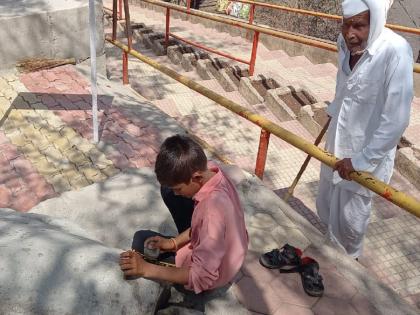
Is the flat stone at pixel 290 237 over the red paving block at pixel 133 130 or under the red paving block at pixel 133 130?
over

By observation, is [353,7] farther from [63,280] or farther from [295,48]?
[295,48]

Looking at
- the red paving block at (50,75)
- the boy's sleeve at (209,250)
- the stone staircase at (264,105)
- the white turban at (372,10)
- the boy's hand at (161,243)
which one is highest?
the white turban at (372,10)

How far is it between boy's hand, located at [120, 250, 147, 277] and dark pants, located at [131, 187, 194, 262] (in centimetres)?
32

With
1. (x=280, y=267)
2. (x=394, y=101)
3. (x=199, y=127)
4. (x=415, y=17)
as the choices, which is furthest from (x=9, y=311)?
(x=415, y=17)

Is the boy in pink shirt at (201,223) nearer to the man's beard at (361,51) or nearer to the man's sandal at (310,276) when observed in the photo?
the man's sandal at (310,276)

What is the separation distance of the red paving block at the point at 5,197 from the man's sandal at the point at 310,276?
195 centimetres

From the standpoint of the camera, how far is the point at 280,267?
7.97 feet

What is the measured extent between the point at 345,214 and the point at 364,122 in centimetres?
63

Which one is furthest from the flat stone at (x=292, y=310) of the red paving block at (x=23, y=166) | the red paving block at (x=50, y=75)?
the red paving block at (x=50, y=75)

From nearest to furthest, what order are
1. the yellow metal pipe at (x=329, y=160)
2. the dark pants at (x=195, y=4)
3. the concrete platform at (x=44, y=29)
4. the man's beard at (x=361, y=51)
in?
the yellow metal pipe at (x=329, y=160)
the man's beard at (x=361, y=51)
the concrete platform at (x=44, y=29)
the dark pants at (x=195, y=4)

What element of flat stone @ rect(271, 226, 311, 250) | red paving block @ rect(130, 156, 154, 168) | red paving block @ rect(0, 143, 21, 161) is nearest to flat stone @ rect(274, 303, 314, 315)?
flat stone @ rect(271, 226, 311, 250)

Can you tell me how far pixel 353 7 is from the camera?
2215mm

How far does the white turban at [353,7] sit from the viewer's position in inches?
86.1

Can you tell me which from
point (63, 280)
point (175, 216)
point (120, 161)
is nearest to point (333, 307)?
point (175, 216)
